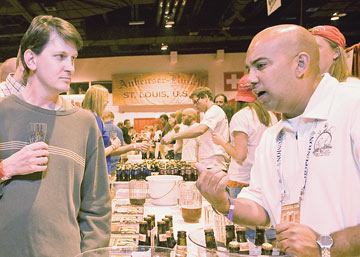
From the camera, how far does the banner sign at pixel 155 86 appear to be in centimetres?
1179

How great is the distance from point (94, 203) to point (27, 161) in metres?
0.42

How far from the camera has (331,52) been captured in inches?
82.6

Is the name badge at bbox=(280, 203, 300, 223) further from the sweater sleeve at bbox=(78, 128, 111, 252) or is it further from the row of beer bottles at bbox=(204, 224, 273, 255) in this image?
the sweater sleeve at bbox=(78, 128, 111, 252)

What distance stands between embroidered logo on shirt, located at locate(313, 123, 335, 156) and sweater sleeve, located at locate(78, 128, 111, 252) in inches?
38.1

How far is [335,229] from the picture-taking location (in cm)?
126

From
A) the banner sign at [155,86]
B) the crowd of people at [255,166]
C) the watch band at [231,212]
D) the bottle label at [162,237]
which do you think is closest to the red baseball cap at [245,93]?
the crowd of people at [255,166]

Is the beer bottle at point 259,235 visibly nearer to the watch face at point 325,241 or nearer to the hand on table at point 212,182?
the hand on table at point 212,182

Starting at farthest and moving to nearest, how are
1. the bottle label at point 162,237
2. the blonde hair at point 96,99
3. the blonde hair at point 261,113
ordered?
1. the blonde hair at point 96,99
2. the blonde hair at point 261,113
3. the bottle label at point 162,237

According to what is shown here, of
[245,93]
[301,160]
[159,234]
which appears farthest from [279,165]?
[245,93]

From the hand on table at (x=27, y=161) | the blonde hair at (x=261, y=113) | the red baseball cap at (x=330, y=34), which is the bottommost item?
the hand on table at (x=27, y=161)

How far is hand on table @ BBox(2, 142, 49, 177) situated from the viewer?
4.01 ft

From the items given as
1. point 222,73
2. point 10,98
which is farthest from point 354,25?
point 10,98

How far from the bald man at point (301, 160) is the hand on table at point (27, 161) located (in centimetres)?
60

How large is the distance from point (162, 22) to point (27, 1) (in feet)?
12.2
